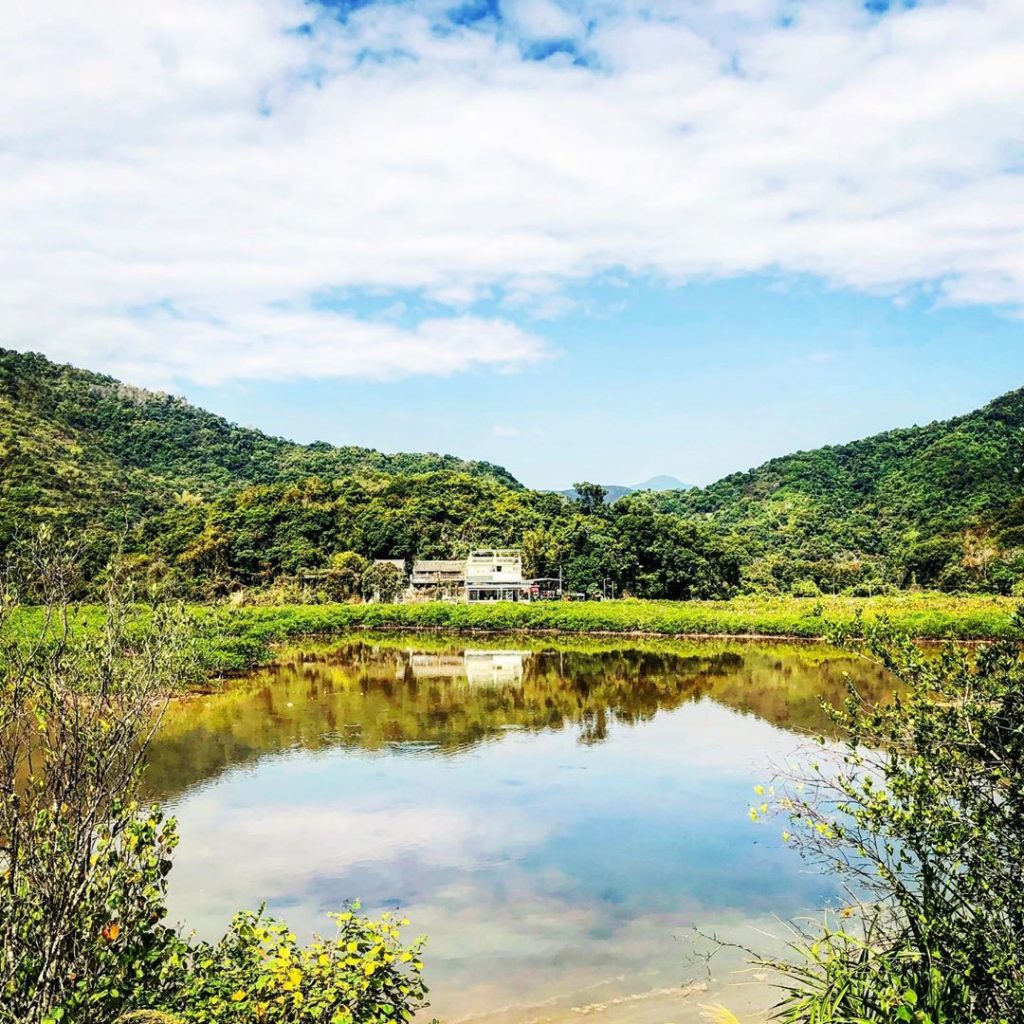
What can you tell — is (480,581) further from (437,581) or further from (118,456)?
(118,456)

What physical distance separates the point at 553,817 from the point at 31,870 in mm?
11368

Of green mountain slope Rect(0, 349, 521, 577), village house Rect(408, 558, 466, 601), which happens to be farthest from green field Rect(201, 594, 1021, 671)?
green mountain slope Rect(0, 349, 521, 577)

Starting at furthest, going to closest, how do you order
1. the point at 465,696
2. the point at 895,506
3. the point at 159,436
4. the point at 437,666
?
1. the point at 159,436
2. the point at 895,506
3. the point at 437,666
4. the point at 465,696

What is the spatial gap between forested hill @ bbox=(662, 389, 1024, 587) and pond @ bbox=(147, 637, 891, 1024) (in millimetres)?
28526

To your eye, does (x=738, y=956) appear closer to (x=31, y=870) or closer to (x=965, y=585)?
(x=31, y=870)

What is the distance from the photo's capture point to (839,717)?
253 inches

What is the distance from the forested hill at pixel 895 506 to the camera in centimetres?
5206

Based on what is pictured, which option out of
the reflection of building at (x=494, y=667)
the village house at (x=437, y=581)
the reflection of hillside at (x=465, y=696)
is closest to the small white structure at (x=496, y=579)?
the village house at (x=437, y=581)

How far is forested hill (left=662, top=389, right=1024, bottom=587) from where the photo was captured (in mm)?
52062

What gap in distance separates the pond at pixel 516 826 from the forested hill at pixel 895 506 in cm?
2853

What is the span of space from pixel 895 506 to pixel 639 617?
35240 millimetres

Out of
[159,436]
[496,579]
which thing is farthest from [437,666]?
[159,436]

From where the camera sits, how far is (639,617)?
1662 inches

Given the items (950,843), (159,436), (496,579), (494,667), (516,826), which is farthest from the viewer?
(159,436)
